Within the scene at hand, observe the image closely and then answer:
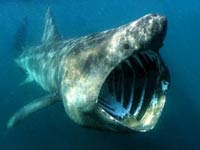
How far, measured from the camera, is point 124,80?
627 centimetres

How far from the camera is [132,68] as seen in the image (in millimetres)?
6078

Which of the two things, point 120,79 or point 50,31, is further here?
point 50,31

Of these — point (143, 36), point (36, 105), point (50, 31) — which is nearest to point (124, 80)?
point (143, 36)

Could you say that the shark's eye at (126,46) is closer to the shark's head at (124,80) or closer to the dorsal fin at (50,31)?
the shark's head at (124,80)

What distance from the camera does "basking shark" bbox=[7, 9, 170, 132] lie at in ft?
18.2

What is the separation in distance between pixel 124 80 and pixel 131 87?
16 cm

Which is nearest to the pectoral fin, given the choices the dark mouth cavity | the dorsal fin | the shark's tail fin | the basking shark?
the basking shark

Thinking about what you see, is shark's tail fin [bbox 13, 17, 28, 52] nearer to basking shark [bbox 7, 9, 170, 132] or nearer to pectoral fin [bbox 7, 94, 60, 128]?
pectoral fin [bbox 7, 94, 60, 128]

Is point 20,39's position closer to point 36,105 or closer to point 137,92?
point 36,105

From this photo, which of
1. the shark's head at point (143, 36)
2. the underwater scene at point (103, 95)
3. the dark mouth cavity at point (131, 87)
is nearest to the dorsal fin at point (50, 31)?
the underwater scene at point (103, 95)

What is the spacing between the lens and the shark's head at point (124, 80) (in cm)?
555

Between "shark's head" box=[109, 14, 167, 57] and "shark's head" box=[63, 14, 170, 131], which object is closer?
"shark's head" box=[109, 14, 167, 57]

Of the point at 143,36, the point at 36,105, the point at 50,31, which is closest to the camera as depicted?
the point at 143,36

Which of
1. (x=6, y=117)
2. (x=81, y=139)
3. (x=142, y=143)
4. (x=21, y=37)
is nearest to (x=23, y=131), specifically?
(x=6, y=117)
